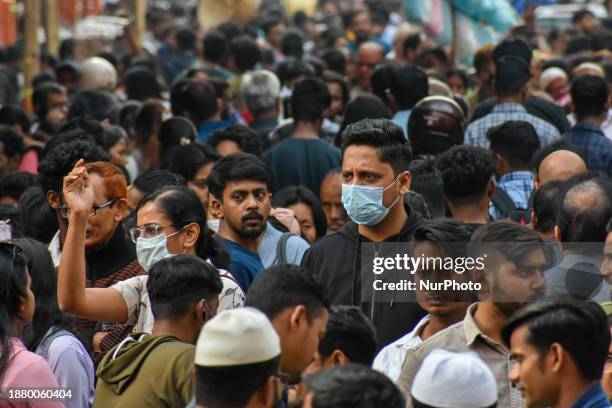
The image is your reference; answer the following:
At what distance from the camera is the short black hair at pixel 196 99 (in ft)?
32.4

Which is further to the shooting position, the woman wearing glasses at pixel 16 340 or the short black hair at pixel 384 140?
the short black hair at pixel 384 140

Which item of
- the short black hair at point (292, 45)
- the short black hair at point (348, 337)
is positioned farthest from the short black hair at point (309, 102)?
the short black hair at point (292, 45)

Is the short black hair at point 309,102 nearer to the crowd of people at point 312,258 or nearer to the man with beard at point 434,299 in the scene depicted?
the crowd of people at point 312,258

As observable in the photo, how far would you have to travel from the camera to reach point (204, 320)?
15.4ft

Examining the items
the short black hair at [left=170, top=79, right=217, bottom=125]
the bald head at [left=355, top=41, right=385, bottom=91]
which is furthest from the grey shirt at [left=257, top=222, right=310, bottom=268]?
the bald head at [left=355, top=41, right=385, bottom=91]

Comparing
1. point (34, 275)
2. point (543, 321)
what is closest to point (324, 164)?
point (34, 275)

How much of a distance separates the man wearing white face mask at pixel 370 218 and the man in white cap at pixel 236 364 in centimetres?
179

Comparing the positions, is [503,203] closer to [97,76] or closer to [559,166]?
[559,166]

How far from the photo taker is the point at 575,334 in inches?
154

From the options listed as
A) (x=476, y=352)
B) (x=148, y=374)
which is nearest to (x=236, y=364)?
(x=148, y=374)

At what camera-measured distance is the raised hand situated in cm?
523

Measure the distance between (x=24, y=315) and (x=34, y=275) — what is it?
38cm

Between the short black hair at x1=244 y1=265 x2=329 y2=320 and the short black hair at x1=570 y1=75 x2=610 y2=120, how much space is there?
4.94m

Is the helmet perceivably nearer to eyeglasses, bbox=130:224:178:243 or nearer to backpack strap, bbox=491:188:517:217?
backpack strap, bbox=491:188:517:217
